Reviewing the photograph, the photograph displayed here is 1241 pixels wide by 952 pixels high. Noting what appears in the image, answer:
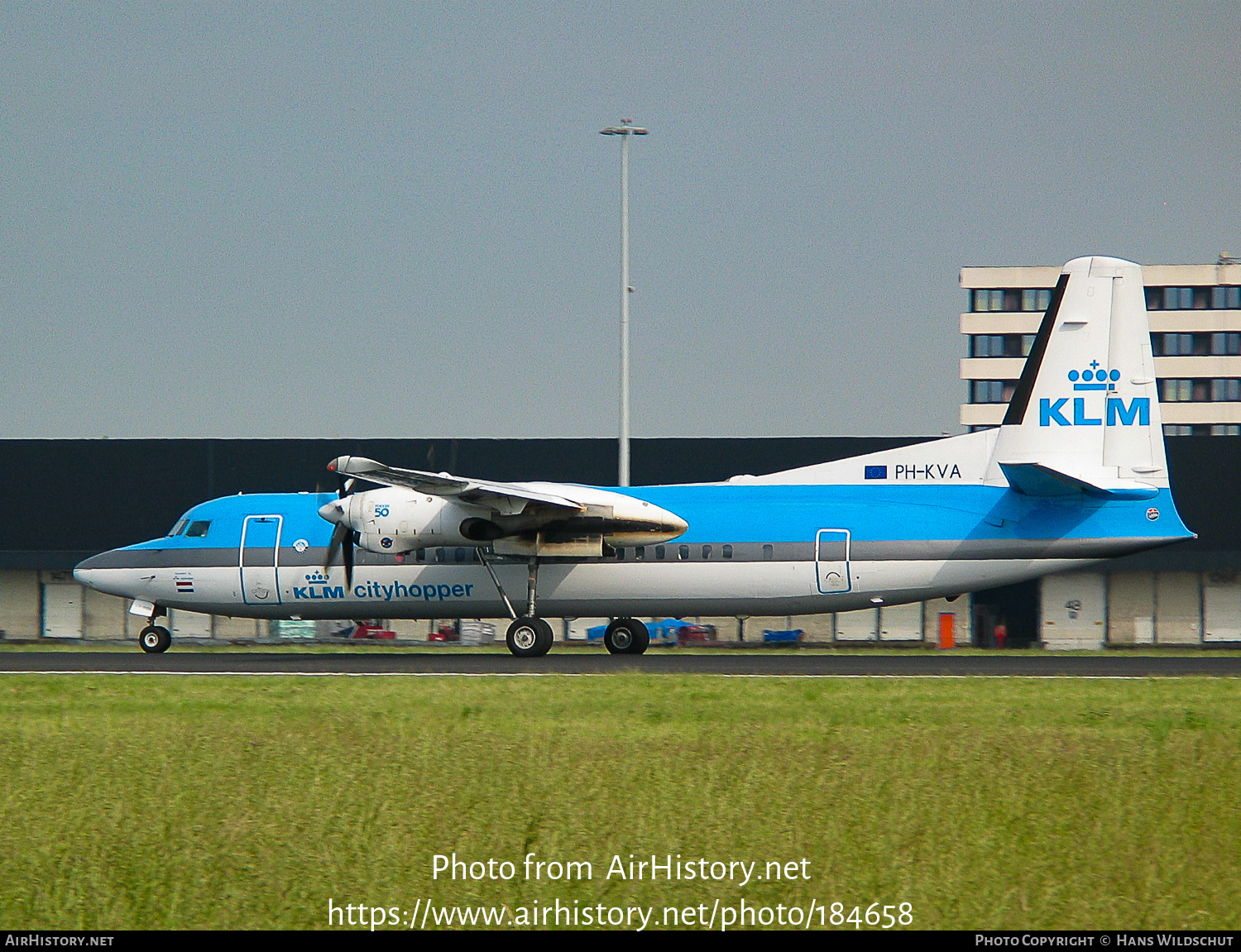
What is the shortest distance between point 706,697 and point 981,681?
5.26 meters

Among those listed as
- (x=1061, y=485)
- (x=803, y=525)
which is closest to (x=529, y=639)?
(x=803, y=525)

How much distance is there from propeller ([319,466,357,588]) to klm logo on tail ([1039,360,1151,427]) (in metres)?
14.9

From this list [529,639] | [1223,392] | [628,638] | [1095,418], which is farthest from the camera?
[1223,392]

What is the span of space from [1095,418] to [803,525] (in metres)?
6.42

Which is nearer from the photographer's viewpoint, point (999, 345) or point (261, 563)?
point (261, 563)

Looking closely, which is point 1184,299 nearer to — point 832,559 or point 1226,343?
point 1226,343

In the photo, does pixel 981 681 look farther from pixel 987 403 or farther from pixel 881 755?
pixel 987 403

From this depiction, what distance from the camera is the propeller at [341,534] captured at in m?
29.1

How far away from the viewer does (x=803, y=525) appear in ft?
92.8

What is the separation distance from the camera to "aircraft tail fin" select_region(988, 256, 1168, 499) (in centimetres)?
2748

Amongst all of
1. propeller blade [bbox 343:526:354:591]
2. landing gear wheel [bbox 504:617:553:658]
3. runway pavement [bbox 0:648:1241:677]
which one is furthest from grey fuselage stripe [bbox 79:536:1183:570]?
runway pavement [bbox 0:648:1241:677]

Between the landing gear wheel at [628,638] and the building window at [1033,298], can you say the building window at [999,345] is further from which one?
the landing gear wheel at [628,638]

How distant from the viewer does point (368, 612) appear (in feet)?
100
